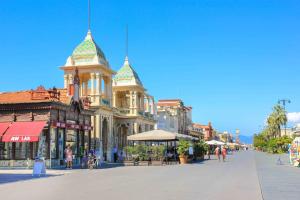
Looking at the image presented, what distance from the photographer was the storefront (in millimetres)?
30391

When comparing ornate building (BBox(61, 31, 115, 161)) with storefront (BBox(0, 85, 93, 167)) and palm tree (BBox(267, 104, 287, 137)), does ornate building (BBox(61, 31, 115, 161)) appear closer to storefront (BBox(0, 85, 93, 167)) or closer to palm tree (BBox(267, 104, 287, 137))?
storefront (BBox(0, 85, 93, 167))

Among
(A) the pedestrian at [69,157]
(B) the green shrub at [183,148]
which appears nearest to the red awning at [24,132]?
(A) the pedestrian at [69,157]

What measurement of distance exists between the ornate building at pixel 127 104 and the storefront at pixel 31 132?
1768 centimetres

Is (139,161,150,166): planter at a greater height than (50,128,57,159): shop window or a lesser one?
lesser

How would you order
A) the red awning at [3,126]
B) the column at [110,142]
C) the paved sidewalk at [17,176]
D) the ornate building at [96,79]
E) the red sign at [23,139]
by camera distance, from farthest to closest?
1. the column at [110,142]
2. the ornate building at [96,79]
3. the red awning at [3,126]
4. the red sign at [23,139]
5. the paved sidewalk at [17,176]

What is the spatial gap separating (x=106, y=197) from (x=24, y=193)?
2990 mm

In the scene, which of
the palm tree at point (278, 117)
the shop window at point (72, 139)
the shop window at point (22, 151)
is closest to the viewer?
the shop window at point (22, 151)

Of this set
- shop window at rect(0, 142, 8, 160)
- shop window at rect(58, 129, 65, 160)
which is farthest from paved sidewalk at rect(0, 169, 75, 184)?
shop window at rect(58, 129, 65, 160)

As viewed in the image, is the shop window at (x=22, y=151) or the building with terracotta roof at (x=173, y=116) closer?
the shop window at (x=22, y=151)

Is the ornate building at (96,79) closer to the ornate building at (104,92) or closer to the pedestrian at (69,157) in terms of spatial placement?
the ornate building at (104,92)

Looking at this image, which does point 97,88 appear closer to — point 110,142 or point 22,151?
point 110,142

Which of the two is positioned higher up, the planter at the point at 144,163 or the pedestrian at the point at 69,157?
the pedestrian at the point at 69,157

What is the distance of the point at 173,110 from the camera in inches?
3531

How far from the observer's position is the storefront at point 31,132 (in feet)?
99.7
